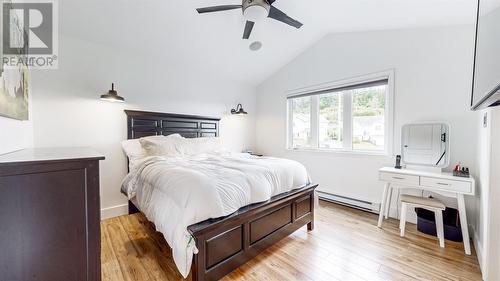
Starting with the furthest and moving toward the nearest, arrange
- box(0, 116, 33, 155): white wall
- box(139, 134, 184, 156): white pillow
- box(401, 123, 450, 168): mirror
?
1. box(139, 134, 184, 156): white pillow
2. box(401, 123, 450, 168): mirror
3. box(0, 116, 33, 155): white wall

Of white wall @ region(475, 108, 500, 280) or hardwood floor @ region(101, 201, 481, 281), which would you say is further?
hardwood floor @ region(101, 201, 481, 281)

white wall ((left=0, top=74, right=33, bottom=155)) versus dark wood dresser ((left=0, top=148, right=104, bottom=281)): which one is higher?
white wall ((left=0, top=74, right=33, bottom=155))

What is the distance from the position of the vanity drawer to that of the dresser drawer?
0.21ft

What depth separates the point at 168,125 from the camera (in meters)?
3.54

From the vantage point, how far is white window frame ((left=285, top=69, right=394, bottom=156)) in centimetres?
296

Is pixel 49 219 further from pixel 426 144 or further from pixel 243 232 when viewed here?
pixel 426 144

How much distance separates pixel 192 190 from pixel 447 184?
8.59 feet

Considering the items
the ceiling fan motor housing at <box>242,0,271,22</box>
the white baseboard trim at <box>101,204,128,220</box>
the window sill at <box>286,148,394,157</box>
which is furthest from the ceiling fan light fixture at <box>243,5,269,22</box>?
the white baseboard trim at <box>101,204,128,220</box>

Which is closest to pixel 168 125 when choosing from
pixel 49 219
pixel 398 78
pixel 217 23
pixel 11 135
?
pixel 217 23

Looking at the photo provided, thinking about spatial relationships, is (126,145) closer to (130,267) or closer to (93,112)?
(93,112)

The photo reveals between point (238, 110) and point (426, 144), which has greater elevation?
point (238, 110)

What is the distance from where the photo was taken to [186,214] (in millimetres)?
1482

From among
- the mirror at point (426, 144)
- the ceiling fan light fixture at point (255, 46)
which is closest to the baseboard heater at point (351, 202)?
the mirror at point (426, 144)

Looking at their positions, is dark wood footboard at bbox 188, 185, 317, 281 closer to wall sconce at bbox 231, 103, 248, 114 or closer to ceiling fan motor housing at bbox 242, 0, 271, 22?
ceiling fan motor housing at bbox 242, 0, 271, 22
